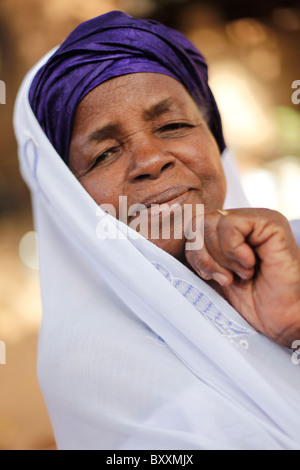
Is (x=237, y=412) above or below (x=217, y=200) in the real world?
below

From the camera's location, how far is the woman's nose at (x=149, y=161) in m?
1.19

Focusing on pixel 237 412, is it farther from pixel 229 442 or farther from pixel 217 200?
pixel 217 200

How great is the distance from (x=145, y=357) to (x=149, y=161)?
46cm

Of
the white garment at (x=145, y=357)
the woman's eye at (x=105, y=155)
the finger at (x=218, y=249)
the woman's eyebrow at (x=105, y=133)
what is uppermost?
the woman's eyebrow at (x=105, y=133)

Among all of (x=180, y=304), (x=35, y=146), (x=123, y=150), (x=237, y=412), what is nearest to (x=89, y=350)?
(x=180, y=304)

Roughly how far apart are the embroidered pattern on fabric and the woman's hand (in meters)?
0.04

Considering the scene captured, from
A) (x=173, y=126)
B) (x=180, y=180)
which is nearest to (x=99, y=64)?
(x=173, y=126)

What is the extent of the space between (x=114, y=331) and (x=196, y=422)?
0.91ft

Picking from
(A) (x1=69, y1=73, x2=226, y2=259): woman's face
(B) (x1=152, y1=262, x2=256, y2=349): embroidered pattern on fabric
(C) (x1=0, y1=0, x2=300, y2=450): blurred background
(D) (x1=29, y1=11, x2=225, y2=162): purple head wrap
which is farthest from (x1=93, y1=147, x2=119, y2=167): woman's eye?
(C) (x1=0, y1=0, x2=300, y2=450): blurred background

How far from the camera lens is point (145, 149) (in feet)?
3.99

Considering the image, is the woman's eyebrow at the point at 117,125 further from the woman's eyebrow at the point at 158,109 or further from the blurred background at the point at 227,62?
the blurred background at the point at 227,62

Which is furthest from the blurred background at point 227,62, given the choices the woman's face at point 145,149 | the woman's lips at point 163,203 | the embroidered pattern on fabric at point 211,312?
the embroidered pattern on fabric at point 211,312

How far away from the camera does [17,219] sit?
534cm
